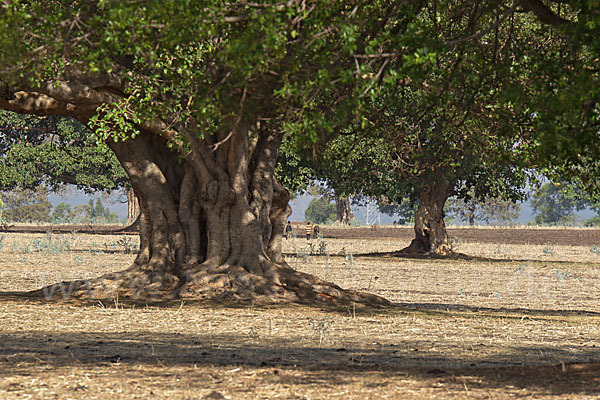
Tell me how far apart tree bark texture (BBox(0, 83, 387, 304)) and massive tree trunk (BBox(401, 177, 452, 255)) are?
80.9 feet

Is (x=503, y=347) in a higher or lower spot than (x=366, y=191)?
lower

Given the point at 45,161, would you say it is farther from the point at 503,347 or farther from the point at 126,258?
the point at 503,347

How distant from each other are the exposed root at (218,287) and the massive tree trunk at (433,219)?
24654mm

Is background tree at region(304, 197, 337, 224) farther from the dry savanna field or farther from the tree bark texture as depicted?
the tree bark texture

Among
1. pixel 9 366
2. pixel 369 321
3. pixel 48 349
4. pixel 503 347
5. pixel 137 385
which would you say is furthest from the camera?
pixel 369 321

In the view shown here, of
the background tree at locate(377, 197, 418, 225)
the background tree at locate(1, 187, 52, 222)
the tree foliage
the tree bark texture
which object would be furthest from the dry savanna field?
the background tree at locate(1, 187, 52, 222)

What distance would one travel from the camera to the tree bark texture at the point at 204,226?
1844cm

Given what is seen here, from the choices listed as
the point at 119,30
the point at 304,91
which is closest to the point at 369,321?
the point at 304,91

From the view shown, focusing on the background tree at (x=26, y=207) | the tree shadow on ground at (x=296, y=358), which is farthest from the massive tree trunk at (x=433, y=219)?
the background tree at (x=26, y=207)

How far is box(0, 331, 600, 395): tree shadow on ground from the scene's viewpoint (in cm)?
927

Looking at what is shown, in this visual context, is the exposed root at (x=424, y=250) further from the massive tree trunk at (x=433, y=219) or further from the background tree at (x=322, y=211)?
the background tree at (x=322, y=211)

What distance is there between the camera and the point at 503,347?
12641 millimetres

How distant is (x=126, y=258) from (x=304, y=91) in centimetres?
2768

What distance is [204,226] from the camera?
774 inches
